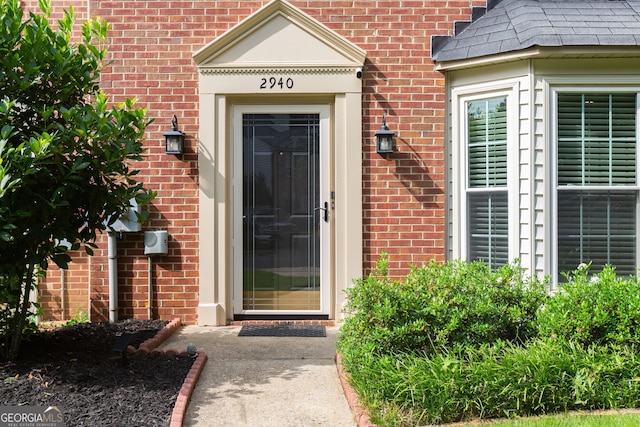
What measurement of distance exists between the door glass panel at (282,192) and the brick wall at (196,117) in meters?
0.59

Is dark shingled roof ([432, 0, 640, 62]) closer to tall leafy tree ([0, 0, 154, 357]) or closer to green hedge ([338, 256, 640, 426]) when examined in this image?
green hedge ([338, 256, 640, 426])

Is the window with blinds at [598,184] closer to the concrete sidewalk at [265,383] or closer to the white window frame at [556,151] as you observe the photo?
the white window frame at [556,151]

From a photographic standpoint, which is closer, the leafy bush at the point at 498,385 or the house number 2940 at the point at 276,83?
the leafy bush at the point at 498,385

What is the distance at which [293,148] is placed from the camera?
626cm

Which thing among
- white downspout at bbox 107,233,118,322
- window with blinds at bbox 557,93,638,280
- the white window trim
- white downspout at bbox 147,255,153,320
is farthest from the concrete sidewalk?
window with blinds at bbox 557,93,638,280

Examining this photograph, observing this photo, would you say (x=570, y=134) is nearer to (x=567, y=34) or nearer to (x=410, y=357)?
(x=567, y=34)

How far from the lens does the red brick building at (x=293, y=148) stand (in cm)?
607

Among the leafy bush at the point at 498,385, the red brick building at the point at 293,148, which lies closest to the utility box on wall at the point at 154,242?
the red brick building at the point at 293,148

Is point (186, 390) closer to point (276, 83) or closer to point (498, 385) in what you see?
point (498, 385)

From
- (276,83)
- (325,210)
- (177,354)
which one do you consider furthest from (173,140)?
(177,354)

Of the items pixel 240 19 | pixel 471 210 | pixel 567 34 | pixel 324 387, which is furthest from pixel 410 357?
pixel 240 19

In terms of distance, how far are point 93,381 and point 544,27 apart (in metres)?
5.21

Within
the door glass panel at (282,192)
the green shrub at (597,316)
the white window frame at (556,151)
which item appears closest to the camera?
the green shrub at (597,316)
